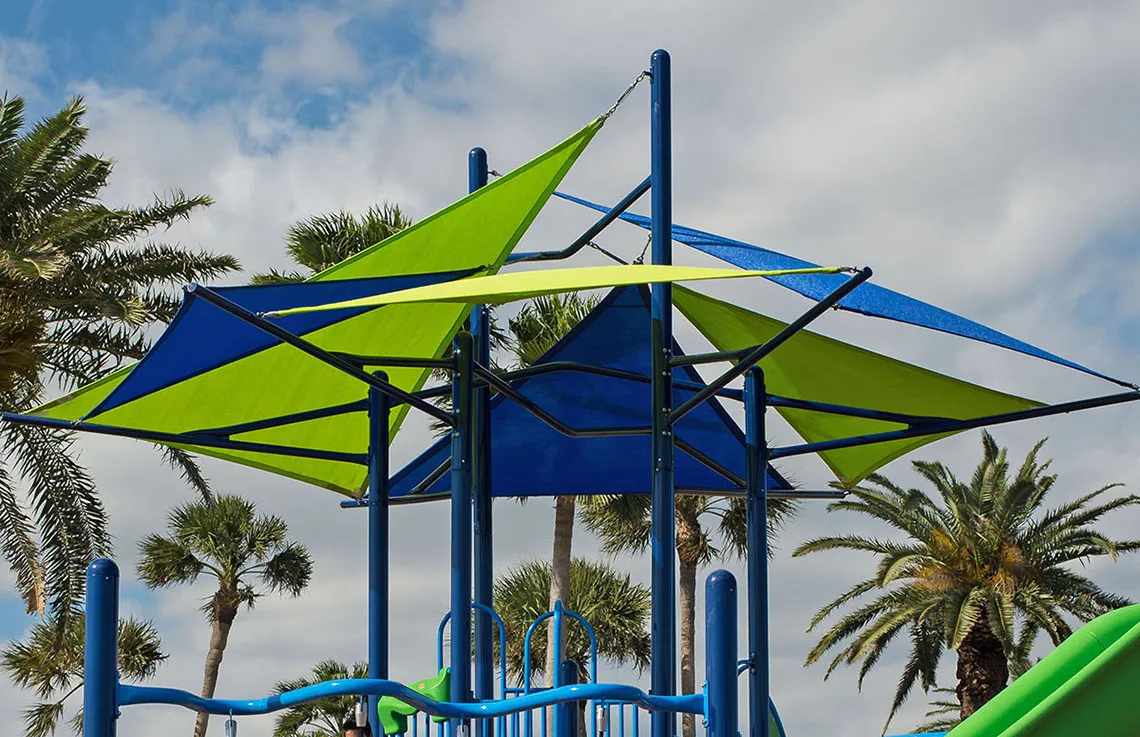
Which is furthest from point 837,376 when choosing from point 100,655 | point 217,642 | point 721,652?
point 217,642

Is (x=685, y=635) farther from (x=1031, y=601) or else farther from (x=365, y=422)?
(x=365, y=422)

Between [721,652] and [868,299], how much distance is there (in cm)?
360

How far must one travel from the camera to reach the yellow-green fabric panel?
651cm

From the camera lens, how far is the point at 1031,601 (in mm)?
23250

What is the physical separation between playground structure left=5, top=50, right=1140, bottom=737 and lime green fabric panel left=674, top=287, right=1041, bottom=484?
0.06 feet

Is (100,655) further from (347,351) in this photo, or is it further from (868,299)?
(868,299)

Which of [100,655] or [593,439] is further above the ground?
[593,439]

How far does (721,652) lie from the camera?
5.48 meters

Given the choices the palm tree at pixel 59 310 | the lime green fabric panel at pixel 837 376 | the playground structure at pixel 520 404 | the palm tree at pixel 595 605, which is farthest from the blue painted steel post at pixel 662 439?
the palm tree at pixel 595 605

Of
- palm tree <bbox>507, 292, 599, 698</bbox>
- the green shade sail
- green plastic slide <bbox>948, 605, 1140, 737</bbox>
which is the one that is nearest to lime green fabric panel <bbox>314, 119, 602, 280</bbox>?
the green shade sail

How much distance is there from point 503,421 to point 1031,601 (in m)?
14.6

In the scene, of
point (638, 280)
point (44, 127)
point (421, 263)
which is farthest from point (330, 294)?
point (44, 127)

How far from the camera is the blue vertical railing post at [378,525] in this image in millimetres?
8531

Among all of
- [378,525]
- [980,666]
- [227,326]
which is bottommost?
[378,525]
